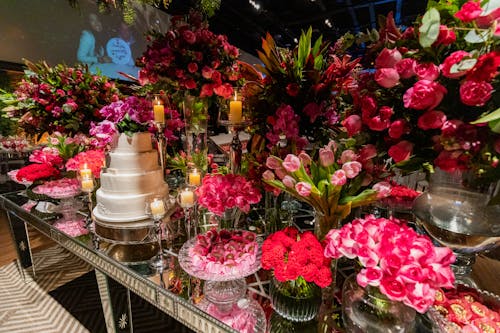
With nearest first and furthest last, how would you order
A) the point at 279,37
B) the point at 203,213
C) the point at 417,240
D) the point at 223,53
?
the point at 417,240, the point at 223,53, the point at 203,213, the point at 279,37

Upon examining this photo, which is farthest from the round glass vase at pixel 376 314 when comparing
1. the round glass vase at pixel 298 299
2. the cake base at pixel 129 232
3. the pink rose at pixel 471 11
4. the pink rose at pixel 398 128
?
the cake base at pixel 129 232

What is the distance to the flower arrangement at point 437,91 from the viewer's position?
553 mm

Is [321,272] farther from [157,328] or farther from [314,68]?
[157,328]

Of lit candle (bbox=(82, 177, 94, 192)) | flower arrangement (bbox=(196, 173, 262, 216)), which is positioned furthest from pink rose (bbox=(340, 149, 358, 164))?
lit candle (bbox=(82, 177, 94, 192))

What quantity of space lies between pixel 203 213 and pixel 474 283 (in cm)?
125

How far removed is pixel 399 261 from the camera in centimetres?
57

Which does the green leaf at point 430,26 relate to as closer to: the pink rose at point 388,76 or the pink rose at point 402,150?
the pink rose at point 388,76

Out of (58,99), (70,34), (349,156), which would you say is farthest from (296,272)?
(70,34)

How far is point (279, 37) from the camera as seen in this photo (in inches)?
254

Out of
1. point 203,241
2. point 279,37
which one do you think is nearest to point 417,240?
point 203,241

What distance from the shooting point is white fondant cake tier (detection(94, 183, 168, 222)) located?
1.26 metres

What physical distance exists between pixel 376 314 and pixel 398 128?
46 cm

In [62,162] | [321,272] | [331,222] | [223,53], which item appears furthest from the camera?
[62,162]

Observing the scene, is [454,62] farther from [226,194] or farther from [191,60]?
[191,60]
